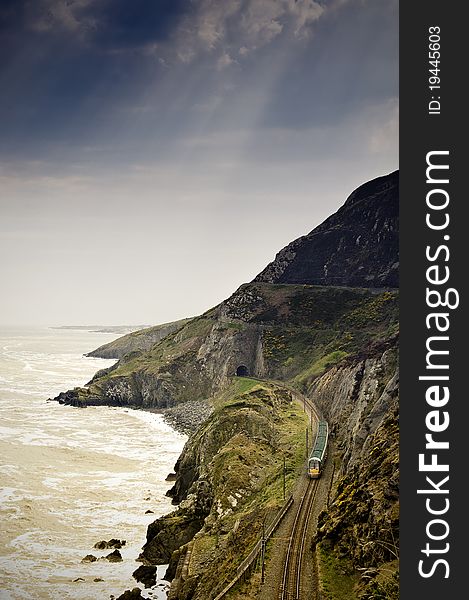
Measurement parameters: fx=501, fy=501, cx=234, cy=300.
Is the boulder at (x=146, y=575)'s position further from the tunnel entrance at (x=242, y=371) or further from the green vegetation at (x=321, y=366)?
the tunnel entrance at (x=242, y=371)

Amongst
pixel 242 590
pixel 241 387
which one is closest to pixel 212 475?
pixel 242 590

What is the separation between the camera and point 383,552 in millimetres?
24172

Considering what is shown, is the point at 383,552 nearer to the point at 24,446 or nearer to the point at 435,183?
the point at 435,183

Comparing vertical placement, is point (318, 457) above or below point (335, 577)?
above

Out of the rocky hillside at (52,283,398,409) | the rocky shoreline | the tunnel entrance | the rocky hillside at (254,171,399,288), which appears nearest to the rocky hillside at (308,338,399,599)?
the rocky shoreline

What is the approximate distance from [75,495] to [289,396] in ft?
127

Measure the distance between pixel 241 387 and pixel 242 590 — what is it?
7669 centimetres

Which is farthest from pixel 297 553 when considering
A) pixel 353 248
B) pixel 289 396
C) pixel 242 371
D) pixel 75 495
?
pixel 353 248

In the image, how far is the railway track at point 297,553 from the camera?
25266 millimetres

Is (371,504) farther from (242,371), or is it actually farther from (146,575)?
(242,371)

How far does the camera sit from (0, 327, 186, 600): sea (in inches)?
1508

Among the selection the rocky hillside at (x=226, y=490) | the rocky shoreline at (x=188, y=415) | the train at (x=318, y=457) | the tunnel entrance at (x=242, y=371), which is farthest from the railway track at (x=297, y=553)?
the tunnel entrance at (x=242, y=371)

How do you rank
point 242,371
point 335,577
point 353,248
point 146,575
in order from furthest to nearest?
point 353,248 → point 242,371 → point 146,575 → point 335,577

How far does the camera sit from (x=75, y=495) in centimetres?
5644
